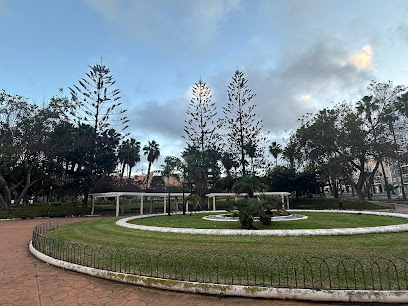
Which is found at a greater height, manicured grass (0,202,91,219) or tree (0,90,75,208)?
tree (0,90,75,208)

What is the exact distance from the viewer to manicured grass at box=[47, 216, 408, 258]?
666cm

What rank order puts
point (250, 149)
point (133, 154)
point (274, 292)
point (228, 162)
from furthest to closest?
point (133, 154) → point (228, 162) → point (250, 149) → point (274, 292)

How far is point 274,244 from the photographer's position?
7.76 meters

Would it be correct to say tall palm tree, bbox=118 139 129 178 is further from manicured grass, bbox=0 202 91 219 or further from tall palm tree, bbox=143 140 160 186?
manicured grass, bbox=0 202 91 219

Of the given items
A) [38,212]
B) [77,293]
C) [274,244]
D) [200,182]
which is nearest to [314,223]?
[274,244]

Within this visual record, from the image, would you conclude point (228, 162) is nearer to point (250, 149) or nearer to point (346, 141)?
point (250, 149)

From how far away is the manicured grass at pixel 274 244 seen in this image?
21.9 feet

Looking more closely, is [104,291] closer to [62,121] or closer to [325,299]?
[325,299]

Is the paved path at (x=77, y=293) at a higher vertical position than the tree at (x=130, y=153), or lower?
lower

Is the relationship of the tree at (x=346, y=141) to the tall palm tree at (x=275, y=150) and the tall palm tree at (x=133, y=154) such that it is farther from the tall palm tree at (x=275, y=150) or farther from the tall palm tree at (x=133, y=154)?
the tall palm tree at (x=133, y=154)

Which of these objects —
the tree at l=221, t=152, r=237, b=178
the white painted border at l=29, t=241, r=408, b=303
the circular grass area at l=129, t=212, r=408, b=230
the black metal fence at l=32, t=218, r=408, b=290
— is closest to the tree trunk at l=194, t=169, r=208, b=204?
the tree at l=221, t=152, r=237, b=178

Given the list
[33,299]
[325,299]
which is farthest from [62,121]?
[325,299]

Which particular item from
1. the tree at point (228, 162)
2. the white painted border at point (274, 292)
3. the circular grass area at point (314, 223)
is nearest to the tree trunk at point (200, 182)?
the tree at point (228, 162)

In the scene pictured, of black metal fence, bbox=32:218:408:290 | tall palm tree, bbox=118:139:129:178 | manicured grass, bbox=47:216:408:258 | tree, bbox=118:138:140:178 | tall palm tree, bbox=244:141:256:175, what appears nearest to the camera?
black metal fence, bbox=32:218:408:290
